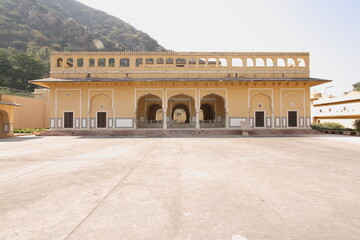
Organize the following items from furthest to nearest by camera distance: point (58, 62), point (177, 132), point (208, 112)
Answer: point (208, 112), point (58, 62), point (177, 132)

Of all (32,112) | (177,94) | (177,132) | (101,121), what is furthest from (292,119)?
(32,112)

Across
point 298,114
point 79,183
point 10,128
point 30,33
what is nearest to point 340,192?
point 79,183

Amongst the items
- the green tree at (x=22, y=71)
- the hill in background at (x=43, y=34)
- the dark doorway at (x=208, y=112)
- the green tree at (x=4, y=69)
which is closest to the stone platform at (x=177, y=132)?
the dark doorway at (x=208, y=112)

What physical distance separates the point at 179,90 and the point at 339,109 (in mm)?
20726

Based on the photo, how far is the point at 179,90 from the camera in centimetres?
1747

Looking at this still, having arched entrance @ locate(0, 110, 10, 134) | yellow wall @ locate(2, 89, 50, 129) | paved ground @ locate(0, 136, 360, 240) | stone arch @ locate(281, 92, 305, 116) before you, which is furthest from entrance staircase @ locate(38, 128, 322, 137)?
paved ground @ locate(0, 136, 360, 240)

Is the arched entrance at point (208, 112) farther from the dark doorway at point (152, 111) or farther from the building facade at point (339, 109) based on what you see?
the building facade at point (339, 109)

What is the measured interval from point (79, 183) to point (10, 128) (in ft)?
55.3

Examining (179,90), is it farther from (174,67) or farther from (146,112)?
(146,112)

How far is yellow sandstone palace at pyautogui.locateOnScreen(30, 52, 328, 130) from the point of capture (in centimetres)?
1730

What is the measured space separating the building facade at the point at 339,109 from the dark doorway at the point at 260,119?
37.3 feet

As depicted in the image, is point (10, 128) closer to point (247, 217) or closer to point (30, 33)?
point (247, 217)

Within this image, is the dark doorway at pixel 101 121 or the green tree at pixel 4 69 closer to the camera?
the dark doorway at pixel 101 121

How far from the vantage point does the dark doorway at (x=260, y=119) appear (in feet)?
57.9
